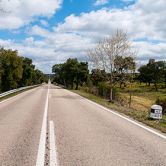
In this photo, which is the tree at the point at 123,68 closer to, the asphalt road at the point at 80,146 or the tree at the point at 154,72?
the asphalt road at the point at 80,146

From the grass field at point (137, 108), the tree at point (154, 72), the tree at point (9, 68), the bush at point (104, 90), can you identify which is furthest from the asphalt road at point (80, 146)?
the tree at point (154, 72)

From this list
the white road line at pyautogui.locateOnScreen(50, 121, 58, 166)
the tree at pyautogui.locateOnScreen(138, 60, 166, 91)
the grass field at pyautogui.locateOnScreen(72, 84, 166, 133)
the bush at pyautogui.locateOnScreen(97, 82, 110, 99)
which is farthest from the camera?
the tree at pyautogui.locateOnScreen(138, 60, 166, 91)

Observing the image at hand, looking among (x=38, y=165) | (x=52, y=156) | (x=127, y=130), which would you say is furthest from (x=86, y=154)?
(x=127, y=130)

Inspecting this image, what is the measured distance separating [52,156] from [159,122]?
8231 mm

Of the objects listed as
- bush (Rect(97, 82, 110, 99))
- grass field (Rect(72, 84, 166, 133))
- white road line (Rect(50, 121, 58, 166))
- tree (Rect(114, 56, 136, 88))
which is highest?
tree (Rect(114, 56, 136, 88))

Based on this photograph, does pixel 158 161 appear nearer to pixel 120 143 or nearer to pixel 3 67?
pixel 120 143

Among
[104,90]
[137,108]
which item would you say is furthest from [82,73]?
[137,108]

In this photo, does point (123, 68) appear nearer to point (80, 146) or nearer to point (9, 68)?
point (80, 146)

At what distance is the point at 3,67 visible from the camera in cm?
7238

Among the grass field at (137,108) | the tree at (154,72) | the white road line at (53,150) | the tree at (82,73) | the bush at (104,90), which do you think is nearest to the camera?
the white road line at (53,150)

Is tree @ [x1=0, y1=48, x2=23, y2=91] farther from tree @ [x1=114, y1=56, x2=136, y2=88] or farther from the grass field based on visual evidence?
tree @ [x1=114, y1=56, x2=136, y2=88]

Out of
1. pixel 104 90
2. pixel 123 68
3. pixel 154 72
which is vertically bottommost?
pixel 104 90

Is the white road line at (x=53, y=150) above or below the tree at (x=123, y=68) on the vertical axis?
below

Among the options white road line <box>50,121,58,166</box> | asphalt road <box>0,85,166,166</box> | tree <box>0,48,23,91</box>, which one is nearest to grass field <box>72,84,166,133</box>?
asphalt road <box>0,85,166,166</box>
